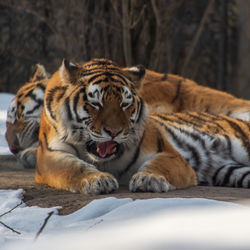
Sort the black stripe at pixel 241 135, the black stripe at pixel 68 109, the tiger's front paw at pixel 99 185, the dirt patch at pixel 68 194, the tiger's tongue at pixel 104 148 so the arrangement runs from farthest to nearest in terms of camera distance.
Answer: the black stripe at pixel 241 135 < the black stripe at pixel 68 109 < the tiger's tongue at pixel 104 148 < the tiger's front paw at pixel 99 185 < the dirt patch at pixel 68 194

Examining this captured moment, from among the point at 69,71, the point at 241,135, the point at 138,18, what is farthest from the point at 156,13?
the point at 69,71

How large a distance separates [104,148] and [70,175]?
21 cm

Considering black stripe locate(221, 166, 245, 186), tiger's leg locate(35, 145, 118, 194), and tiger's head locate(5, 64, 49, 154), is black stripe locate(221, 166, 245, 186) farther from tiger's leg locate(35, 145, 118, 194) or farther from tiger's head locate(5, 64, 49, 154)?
tiger's head locate(5, 64, 49, 154)

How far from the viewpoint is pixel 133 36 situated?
6.04 metres

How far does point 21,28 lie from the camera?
27.1 ft

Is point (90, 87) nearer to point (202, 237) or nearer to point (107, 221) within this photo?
point (107, 221)

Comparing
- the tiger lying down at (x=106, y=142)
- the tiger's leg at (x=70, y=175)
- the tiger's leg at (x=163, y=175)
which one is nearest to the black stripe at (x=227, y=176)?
the tiger lying down at (x=106, y=142)

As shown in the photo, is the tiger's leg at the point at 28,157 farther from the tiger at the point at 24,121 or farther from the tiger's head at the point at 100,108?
the tiger's head at the point at 100,108

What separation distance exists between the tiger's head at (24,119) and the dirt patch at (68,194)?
0.52 metres

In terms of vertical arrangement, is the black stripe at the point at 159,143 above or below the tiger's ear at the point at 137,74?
below

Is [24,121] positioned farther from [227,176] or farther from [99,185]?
[99,185]

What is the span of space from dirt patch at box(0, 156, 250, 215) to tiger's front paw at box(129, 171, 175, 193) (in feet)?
0.15

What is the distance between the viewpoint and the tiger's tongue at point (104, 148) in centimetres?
295

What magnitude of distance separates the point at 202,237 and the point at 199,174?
1.84 metres
